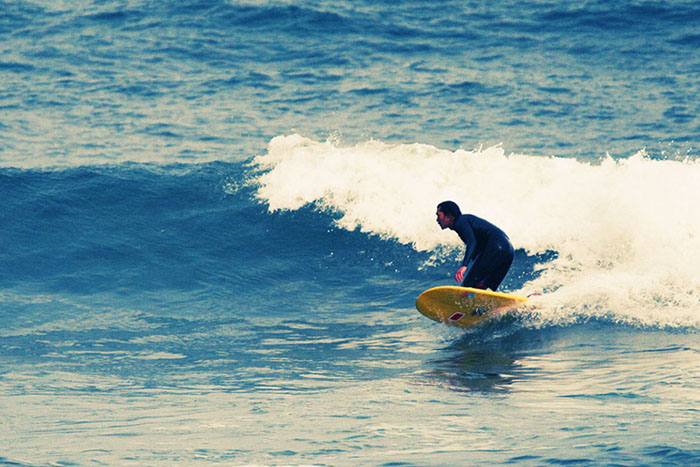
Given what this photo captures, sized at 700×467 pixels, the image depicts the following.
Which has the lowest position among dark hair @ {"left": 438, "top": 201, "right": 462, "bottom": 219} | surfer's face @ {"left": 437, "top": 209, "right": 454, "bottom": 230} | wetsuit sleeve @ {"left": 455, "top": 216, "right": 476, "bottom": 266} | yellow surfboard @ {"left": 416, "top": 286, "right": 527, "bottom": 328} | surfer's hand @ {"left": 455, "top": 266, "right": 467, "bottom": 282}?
yellow surfboard @ {"left": 416, "top": 286, "right": 527, "bottom": 328}

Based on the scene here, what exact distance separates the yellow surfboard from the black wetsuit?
25 cm

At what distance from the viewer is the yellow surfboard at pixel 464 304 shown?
28.6 ft

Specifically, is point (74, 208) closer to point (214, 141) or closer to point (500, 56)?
point (214, 141)

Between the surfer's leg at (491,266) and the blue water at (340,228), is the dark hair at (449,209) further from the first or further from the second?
the blue water at (340,228)

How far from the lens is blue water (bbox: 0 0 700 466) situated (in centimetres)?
576

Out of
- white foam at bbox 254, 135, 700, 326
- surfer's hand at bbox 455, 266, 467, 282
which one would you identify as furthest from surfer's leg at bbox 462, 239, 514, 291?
white foam at bbox 254, 135, 700, 326

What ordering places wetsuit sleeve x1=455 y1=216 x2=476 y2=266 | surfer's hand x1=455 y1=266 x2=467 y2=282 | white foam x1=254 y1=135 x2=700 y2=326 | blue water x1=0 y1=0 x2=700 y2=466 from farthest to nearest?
white foam x1=254 y1=135 x2=700 y2=326 → wetsuit sleeve x1=455 y1=216 x2=476 y2=266 → surfer's hand x1=455 y1=266 x2=467 y2=282 → blue water x1=0 y1=0 x2=700 y2=466

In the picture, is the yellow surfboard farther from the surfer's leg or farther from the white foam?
the white foam

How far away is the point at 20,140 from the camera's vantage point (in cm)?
1659

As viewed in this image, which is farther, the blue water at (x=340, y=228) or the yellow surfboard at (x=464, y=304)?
the yellow surfboard at (x=464, y=304)

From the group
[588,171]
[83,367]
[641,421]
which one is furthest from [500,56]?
[641,421]

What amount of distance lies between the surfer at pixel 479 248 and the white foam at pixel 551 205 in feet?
2.40

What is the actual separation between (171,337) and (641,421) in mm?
5790

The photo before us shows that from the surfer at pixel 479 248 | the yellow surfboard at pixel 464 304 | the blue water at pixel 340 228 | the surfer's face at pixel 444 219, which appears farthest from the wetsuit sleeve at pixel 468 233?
the blue water at pixel 340 228
